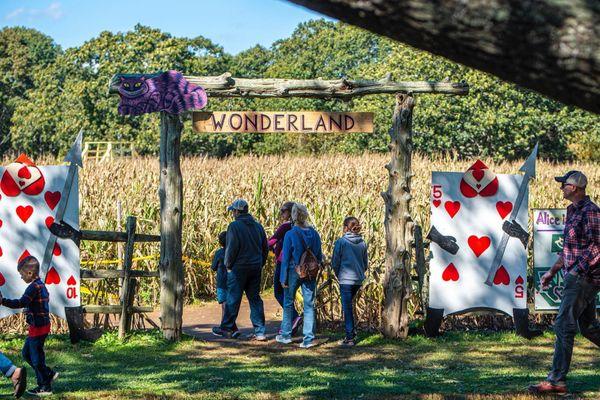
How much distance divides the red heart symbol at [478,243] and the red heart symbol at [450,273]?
0.35m

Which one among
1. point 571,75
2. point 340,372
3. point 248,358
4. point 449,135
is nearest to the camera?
point 571,75

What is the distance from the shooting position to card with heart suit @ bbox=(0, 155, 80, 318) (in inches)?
508

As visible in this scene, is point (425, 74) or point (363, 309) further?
point (425, 74)

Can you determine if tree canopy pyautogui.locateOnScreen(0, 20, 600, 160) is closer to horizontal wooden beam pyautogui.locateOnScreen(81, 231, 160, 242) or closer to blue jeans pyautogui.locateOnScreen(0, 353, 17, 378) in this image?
horizontal wooden beam pyautogui.locateOnScreen(81, 231, 160, 242)

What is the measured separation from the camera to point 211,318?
1645cm

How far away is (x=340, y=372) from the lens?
36.0 ft

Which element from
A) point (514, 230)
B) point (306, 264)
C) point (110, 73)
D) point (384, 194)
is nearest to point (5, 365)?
point (306, 264)

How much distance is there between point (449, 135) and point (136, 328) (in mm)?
24981

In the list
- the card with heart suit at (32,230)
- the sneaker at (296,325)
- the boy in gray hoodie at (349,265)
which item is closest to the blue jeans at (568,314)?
the boy in gray hoodie at (349,265)

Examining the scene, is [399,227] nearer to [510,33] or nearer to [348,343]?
[348,343]

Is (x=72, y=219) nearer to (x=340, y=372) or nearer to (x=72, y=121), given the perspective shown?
(x=340, y=372)

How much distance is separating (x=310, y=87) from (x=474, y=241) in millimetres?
2917

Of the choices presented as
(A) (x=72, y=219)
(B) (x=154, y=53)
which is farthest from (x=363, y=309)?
(B) (x=154, y=53)

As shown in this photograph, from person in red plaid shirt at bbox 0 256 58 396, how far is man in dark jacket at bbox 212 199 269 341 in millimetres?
4243
